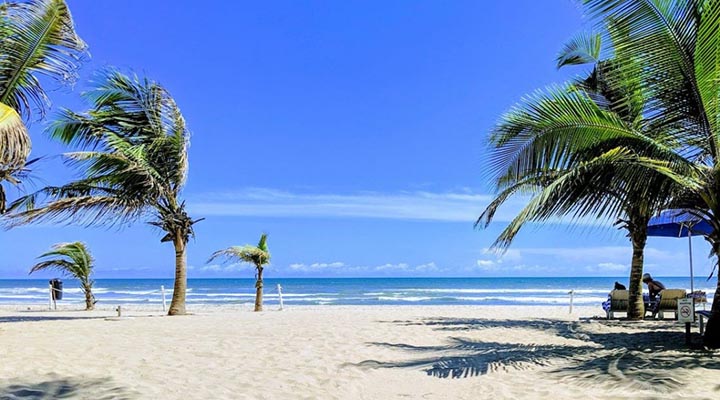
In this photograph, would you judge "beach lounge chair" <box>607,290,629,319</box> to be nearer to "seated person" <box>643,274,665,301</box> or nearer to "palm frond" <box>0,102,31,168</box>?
"seated person" <box>643,274,665,301</box>

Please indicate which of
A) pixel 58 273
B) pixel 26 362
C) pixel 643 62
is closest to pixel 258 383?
pixel 26 362

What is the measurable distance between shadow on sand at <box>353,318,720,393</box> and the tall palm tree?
2.73 feet

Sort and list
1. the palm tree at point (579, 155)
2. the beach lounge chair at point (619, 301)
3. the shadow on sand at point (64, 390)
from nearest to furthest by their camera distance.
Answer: the shadow on sand at point (64, 390), the palm tree at point (579, 155), the beach lounge chair at point (619, 301)

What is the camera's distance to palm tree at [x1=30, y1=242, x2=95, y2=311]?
16812mm

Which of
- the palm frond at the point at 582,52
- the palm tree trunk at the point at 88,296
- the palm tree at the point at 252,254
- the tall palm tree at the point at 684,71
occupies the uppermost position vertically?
the palm frond at the point at 582,52

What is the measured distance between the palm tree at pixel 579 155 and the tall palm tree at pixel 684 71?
220 mm

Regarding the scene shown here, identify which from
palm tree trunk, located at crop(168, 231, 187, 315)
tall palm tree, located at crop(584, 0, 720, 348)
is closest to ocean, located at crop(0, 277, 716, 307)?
palm tree trunk, located at crop(168, 231, 187, 315)

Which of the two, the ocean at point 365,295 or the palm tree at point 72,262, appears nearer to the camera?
the palm tree at point 72,262

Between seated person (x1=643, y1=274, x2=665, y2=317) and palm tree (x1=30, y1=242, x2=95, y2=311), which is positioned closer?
seated person (x1=643, y1=274, x2=665, y2=317)

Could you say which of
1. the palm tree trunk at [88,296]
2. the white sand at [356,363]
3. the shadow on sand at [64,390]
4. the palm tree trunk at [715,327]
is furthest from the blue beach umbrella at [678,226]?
the palm tree trunk at [88,296]

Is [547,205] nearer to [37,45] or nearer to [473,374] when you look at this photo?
[473,374]

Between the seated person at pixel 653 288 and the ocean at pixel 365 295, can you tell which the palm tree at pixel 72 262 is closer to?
the ocean at pixel 365 295

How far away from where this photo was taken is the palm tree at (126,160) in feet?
35.1

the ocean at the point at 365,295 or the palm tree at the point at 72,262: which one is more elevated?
the palm tree at the point at 72,262
